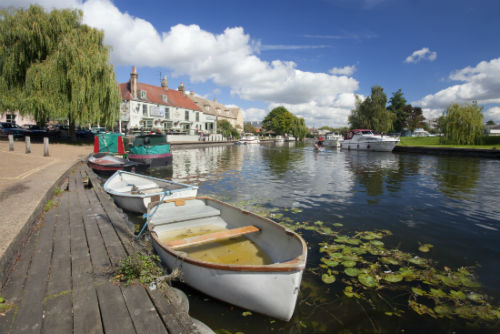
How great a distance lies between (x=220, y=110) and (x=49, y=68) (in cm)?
6318

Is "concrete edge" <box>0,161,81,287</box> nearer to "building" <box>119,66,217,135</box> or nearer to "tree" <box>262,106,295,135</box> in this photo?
"building" <box>119,66,217,135</box>

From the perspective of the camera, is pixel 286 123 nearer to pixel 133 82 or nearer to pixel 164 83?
pixel 164 83

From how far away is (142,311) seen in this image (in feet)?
10.6

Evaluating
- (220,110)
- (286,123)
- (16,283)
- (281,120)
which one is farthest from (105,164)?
(286,123)

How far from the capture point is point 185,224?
255 inches

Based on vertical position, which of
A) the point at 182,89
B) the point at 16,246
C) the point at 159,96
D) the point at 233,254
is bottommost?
the point at 233,254

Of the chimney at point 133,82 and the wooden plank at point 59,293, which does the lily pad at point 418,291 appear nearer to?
the wooden plank at point 59,293

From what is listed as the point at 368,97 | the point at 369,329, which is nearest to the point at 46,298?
the point at 369,329

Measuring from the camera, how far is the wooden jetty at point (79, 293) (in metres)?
2.98

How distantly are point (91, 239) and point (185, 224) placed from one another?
6.40 ft

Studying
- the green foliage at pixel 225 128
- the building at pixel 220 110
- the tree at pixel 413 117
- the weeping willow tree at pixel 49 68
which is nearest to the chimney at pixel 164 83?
the building at pixel 220 110

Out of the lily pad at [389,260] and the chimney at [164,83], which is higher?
the chimney at [164,83]

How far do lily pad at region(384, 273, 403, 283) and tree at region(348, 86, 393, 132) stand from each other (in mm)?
58741

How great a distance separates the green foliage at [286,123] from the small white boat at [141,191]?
94044mm
